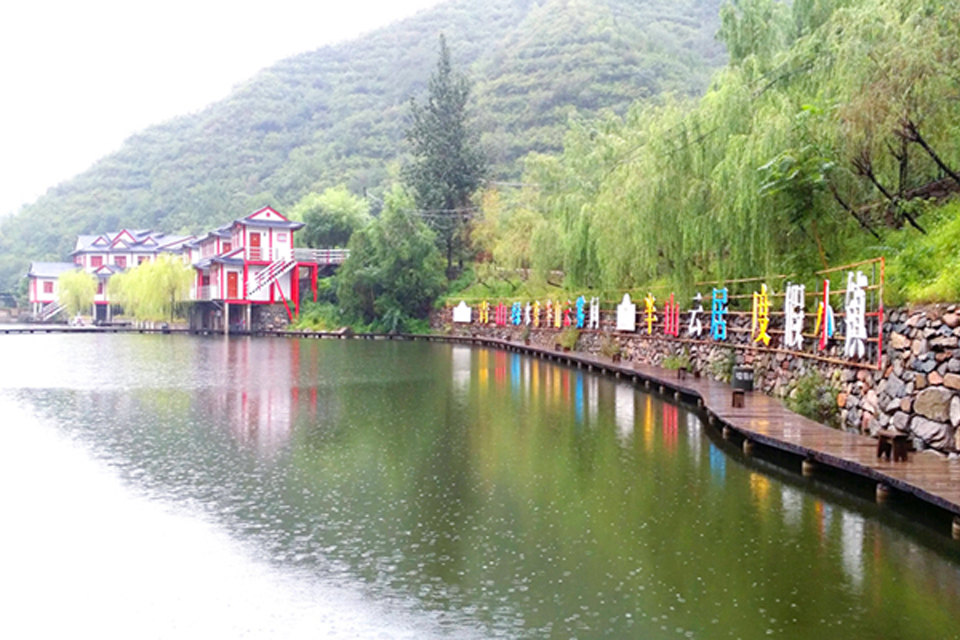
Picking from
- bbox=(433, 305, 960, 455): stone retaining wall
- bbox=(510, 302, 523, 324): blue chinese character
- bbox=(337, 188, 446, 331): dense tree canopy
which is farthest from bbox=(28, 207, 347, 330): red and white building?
bbox=(433, 305, 960, 455): stone retaining wall

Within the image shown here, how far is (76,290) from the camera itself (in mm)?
55500

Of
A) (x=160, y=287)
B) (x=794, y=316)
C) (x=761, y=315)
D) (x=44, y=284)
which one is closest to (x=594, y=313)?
(x=761, y=315)

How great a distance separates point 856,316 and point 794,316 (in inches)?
99.5

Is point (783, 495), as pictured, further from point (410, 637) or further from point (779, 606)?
point (410, 637)

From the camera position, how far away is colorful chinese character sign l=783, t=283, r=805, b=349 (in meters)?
13.2

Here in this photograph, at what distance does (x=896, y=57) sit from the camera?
10.3 m

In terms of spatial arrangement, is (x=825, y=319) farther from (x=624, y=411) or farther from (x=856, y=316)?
(x=624, y=411)

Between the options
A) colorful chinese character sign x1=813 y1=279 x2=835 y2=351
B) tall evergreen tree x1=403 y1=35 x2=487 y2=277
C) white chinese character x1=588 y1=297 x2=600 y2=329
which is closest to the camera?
colorful chinese character sign x1=813 y1=279 x2=835 y2=351

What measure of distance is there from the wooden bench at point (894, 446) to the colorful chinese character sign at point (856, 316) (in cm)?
260

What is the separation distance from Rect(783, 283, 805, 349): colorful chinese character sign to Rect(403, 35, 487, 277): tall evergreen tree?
102 ft

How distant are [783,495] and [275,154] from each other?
3258 inches

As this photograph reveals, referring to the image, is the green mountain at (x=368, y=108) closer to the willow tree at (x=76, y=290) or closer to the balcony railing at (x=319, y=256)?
the balcony railing at (x=319, y=256)

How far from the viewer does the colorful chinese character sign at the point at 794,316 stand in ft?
43.4

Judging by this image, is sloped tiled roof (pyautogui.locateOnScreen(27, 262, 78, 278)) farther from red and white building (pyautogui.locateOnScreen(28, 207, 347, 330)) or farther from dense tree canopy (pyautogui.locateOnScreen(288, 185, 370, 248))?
dense tree canopy (pyautogui.locateOnScreen(288, 185, 370, 248))
